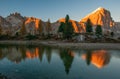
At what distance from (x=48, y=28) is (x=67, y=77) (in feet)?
382

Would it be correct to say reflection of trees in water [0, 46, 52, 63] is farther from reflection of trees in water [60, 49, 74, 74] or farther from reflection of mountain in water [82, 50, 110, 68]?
reflection of mountain in water [82, 50, 110, 68]

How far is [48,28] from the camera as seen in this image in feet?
463

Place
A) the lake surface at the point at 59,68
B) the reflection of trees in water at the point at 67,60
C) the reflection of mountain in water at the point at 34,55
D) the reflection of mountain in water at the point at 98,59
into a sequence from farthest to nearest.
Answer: the reflection of mountain in water at the point at 34,55, the reflection of mountain in water at the point at 98,59, the reflection of trees in water at the point at 67,60, the lake surface at the point at 59,68

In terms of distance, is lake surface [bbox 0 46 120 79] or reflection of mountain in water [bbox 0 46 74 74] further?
reflection of mountain in water [bbox 0 46 74 74]

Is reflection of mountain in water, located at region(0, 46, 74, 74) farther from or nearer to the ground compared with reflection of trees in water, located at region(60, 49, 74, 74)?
farther from the ground

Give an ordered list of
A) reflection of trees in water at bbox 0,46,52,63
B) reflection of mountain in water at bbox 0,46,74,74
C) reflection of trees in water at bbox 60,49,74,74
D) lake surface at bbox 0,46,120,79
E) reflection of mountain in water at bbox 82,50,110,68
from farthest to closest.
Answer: reflection of trees in water at bbox 0,46,52,63
reflection of mountain in water at bbox 0,46,74,74
reflection of mountain in water at bbox 82,50,110,68
reflection of trees in water at bbox 60,49,74,74
lake surface at bbox 0,46,120,79

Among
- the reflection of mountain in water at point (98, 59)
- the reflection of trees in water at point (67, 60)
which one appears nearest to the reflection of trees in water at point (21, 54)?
the reflection of trees in water at point (67, 60)

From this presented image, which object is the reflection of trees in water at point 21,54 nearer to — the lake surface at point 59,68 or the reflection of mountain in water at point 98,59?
the lake surface at point 59,68

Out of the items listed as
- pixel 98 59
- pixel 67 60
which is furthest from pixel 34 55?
pixel 98 59

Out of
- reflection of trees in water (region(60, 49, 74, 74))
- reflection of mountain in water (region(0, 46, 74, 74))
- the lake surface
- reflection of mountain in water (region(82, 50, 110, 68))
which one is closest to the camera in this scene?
the lake surface

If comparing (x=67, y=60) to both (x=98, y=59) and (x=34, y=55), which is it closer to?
(x=98, y=59)

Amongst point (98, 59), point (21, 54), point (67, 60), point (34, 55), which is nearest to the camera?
point (67, 60)

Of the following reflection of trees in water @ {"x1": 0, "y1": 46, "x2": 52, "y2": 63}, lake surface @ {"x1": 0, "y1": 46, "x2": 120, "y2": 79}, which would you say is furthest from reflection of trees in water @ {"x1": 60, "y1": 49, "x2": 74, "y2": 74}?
reflection of trees in water @ {"x1": 0, "y1": 46, "x2": 52, "y2": 63}

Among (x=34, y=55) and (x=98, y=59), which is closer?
(x=98, y=59)
